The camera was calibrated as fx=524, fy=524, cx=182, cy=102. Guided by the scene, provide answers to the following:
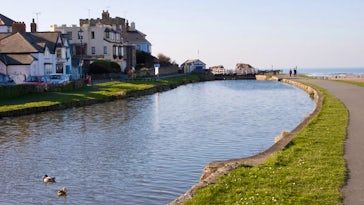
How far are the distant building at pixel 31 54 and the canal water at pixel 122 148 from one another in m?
21.6

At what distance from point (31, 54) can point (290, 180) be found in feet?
187

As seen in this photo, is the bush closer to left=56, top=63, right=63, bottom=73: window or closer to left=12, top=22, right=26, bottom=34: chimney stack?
left=56, top=63, right=63, bottom=73: window

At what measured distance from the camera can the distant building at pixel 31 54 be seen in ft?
203

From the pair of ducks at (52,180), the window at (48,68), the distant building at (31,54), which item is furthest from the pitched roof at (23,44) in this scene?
the pair of ducks at (52,180)

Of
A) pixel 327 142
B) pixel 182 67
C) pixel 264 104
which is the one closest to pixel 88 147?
pixel 327 142

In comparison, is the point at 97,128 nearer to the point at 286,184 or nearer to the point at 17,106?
the point at 17,106

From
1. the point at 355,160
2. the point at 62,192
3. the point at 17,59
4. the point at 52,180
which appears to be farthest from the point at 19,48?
the point at 355,160

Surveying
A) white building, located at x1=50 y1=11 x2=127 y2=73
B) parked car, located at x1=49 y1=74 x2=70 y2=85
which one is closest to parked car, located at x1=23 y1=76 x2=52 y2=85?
parked car, located at x1=49 y1=74 x2=70 y2=85

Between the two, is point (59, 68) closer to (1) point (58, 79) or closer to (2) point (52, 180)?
(1) point (58, 79)

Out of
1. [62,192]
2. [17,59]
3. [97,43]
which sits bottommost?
[62,192]

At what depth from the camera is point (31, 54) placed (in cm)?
6531

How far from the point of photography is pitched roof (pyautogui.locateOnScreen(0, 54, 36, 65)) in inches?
2426

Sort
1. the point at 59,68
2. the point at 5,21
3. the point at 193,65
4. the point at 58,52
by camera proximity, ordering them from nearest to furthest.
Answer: the point at 58,52 → the point at 59,68 → the point at 5,21 → the point at 193,65

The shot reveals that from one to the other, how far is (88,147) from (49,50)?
159ft
